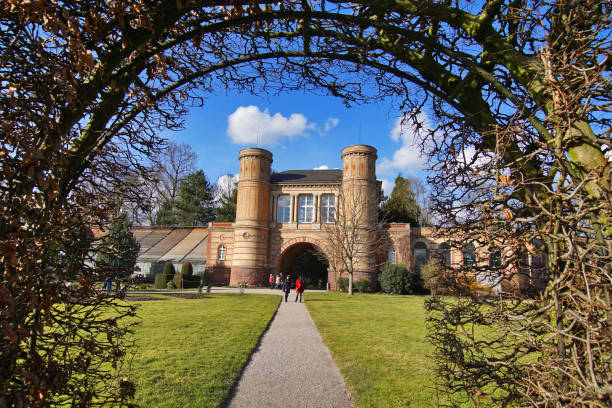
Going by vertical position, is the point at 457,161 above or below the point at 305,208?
below

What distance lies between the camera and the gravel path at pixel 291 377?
4992mm

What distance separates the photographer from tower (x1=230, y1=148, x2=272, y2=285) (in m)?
34.2

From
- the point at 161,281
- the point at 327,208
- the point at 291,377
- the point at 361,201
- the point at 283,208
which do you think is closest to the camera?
the point at 291,377

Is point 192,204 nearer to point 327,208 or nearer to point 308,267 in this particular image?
point 308,267

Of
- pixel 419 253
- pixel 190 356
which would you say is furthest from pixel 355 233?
pixel 190 356

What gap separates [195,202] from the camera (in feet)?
165

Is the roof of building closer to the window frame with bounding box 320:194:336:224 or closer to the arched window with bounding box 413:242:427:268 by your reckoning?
the window frame with bounding box 320:194:336:224

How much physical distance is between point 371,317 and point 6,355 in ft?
42.2

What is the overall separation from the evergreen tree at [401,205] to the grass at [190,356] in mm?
25207

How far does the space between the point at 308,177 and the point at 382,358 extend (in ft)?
101

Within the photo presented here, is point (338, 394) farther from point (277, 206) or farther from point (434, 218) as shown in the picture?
point (277, 206)

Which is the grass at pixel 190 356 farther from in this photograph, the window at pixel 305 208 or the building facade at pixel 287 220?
the window at pixel 305 208

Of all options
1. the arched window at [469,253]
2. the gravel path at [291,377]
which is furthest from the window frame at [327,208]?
the arched window at [469,253]

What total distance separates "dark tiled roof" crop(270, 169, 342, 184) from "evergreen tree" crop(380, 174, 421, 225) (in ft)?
18.6
